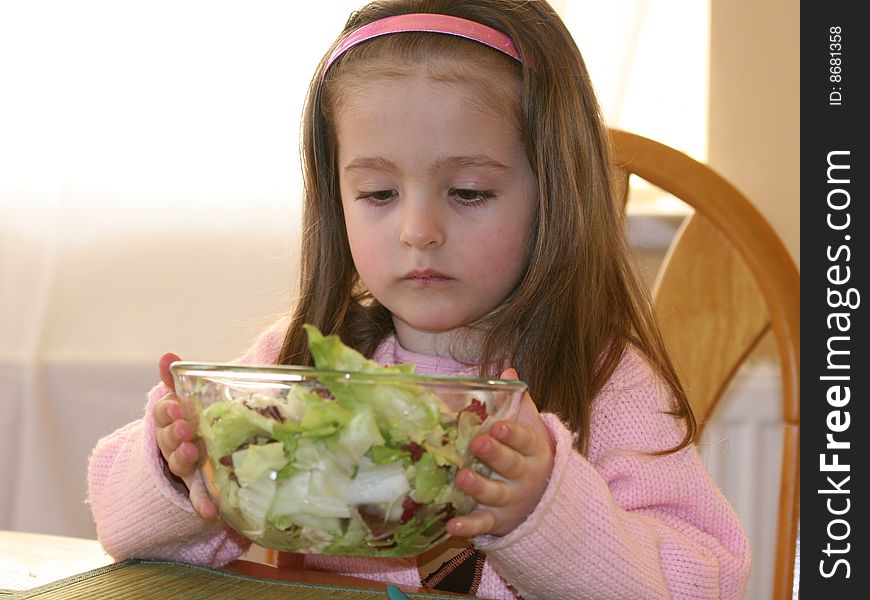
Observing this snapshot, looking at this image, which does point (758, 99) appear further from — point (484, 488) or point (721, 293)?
point (484, 488)

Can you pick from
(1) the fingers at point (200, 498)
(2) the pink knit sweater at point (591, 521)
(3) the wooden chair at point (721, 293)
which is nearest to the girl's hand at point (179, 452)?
(1) the fingers at point (200, 498)

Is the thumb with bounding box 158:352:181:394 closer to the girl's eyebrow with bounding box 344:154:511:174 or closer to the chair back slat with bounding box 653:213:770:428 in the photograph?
the girl's eyebrow with bounding box 344:154:511:174

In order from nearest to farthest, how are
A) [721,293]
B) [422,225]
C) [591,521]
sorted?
[591,521]
[422,225]
[721,293]

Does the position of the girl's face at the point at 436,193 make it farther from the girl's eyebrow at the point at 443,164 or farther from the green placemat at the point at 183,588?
the green placemat at the point at 183,588

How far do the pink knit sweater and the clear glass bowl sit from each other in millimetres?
163

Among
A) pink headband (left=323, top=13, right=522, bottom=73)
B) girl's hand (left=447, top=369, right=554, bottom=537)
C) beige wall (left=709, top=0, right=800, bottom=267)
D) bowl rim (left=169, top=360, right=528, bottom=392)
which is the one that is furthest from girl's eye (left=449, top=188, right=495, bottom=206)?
beige wall (left=709, top=0, right=800, bottom=267)

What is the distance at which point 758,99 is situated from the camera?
1.67 metres

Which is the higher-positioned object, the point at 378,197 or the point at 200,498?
the point at 378,197

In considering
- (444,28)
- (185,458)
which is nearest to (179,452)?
(185,458)

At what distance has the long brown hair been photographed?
926mm

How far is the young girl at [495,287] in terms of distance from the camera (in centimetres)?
76

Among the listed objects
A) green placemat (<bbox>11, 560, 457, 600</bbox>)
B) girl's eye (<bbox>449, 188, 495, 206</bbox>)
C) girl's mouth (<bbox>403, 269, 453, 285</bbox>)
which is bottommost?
green placemat (<bbox>11, 560, 457, 600</bbox>)

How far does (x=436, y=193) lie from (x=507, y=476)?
33cm
